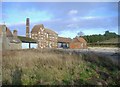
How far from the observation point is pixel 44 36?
9250 centimetres

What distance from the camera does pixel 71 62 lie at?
12.6 m

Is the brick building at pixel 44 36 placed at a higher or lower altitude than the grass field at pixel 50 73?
higher

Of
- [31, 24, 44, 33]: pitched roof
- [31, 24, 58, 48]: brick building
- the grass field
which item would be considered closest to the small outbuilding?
[31, 24, 58, 48]: brick building

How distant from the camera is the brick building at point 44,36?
8875 centimetres

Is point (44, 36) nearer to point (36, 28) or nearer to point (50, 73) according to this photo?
point (36, 28)

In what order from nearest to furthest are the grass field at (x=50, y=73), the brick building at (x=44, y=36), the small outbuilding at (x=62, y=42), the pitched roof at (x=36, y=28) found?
the grass field at (x=50, y=73)
the brick building at (x=44, y=36)
the pitched roof at (x=36, y=28)
the small outbuilding at (x=62, y=42)

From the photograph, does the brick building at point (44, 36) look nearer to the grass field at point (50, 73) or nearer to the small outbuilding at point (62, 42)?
the small outbuilding at point (62, 42)

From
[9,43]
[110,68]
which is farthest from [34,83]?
[9,43]


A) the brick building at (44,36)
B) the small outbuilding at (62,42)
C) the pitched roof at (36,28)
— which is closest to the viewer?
the brick building at (44,36)

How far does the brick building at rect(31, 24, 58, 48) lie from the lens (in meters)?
88.8

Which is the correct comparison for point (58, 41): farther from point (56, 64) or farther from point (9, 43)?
point (56, 64)

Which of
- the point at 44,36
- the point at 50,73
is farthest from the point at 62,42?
the point at 50,73

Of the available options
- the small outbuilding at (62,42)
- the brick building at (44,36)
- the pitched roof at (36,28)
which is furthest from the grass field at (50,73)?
the small outbuilding at (62,42)

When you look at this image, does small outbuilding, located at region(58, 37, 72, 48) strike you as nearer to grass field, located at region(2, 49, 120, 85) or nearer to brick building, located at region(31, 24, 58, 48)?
brick building, located at region(31, 24, 58, 48)
